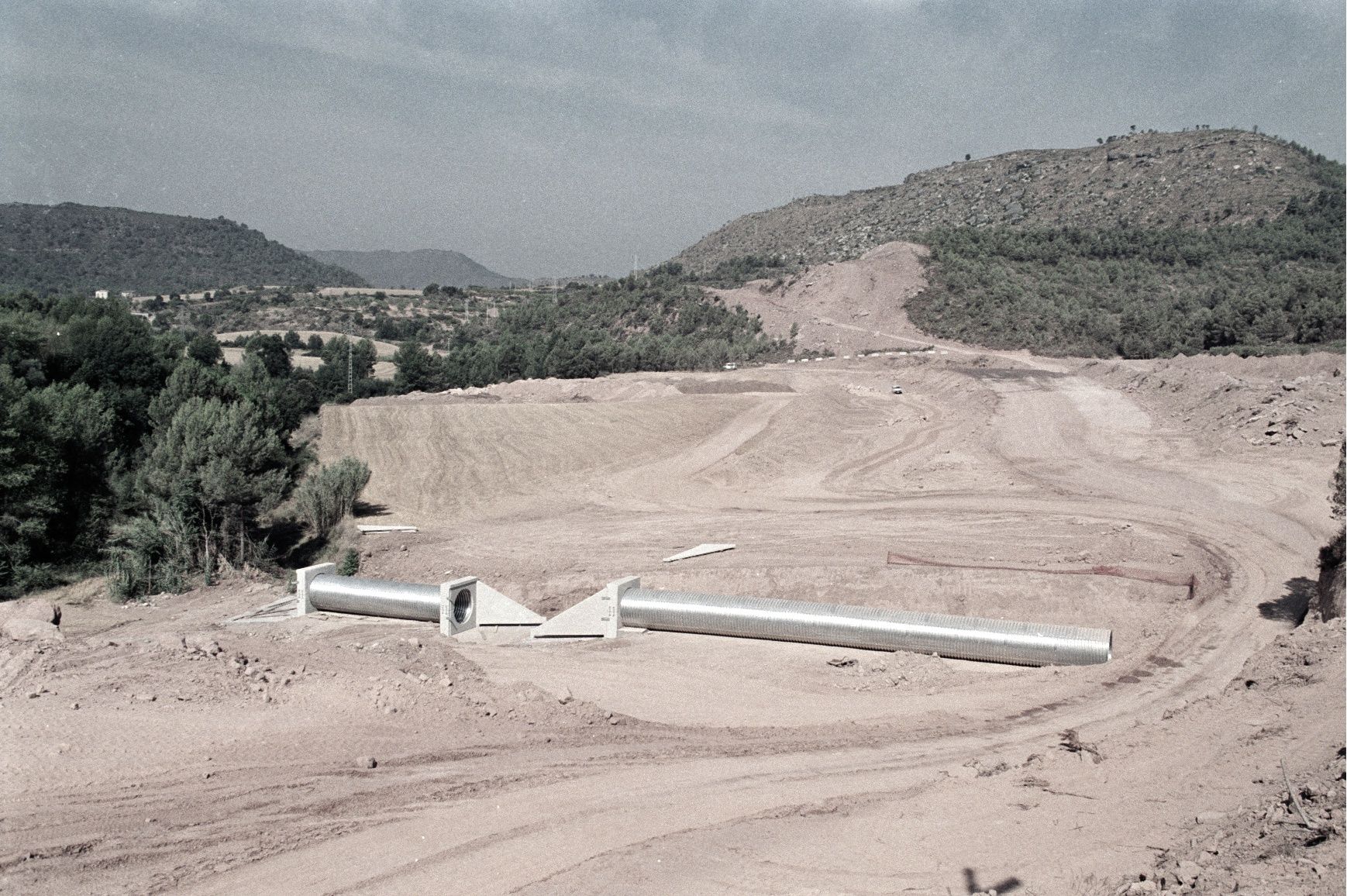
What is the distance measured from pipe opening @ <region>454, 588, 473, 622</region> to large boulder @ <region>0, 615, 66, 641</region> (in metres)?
7.04

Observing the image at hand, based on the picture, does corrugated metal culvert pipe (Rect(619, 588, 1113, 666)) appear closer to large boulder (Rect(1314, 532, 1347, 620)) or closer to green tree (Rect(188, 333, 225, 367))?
large boulder (Rect(1314, 532, 1347, 620))

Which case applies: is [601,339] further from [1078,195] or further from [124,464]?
[1078,195]

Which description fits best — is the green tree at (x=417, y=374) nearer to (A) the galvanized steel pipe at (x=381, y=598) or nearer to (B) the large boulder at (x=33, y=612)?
(A) the galvanized steel pipe at (x=381, y=598)

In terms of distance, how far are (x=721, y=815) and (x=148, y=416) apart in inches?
1323

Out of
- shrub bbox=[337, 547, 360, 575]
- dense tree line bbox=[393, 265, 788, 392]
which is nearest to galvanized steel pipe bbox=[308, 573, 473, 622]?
shrub bbox=[337, 547, 360, 575]

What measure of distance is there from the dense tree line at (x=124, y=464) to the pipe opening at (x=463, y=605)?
10480 mm

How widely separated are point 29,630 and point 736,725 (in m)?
13.5

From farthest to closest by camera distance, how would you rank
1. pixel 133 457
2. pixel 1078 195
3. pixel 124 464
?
pixel 1078 195, pixel 133 457, pixel 124 464

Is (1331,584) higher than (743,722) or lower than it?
higher

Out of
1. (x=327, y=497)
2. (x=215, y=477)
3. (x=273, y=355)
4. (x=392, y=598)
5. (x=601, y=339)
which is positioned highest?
(x=601, y=339)

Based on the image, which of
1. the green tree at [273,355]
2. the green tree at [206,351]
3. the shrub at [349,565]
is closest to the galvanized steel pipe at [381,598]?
the shrub at [349,565]

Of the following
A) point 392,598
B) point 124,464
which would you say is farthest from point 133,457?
point 392,598

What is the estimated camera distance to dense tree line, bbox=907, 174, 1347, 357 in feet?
216

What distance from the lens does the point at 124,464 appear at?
109 feet
